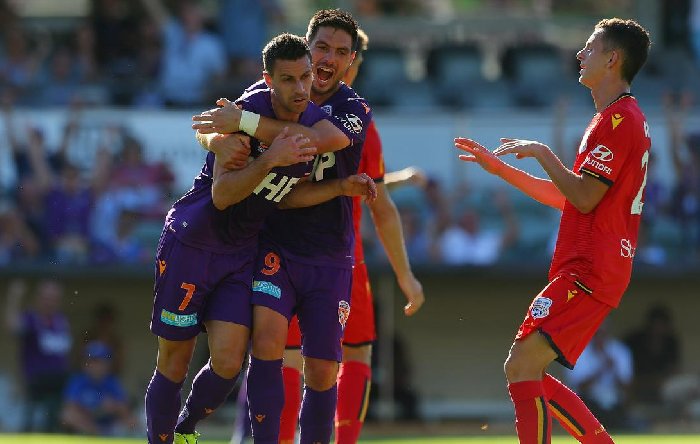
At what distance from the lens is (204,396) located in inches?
261

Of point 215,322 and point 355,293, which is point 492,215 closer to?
point 355,293

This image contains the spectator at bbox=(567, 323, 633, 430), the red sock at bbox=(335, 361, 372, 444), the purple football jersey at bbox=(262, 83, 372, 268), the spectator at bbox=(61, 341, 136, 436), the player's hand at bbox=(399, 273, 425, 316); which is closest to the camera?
the purple football jersey at bbox=(262, 83, 372, 268)

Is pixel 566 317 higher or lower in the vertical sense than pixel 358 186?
lower

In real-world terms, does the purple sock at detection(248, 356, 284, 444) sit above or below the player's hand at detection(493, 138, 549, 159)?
below

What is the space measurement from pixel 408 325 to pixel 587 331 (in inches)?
333

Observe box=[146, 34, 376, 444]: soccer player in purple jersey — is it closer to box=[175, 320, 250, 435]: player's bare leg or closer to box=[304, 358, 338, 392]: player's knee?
box=[175, 320, 250, 435]: player's bare leg

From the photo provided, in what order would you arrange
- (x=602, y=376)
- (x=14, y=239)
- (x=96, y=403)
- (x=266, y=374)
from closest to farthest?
(x=266, y=374) < (x=96, y=403) < (x=602, y=376) < (x=14, y=239)

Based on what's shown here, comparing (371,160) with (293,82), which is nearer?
(293,82)

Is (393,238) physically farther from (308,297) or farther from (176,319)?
(176,319)

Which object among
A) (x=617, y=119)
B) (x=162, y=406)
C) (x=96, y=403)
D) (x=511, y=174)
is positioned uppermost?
(x=617, y=119)

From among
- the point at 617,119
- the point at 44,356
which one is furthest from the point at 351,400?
the point at 44,356

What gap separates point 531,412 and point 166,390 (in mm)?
1812

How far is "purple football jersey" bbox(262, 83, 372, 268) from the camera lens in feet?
22.1

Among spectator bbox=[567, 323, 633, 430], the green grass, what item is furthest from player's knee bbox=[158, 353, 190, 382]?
spectator bbox=[567, 323, 633, 430]
